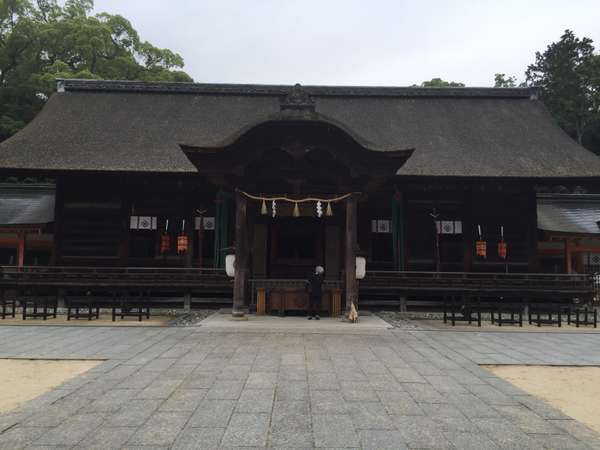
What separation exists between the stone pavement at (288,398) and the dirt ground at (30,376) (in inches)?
11.6

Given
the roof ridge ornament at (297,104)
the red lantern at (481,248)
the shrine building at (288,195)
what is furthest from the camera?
the red lantern at (481,248)

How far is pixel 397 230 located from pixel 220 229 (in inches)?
267

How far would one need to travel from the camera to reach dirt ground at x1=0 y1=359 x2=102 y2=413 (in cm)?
502

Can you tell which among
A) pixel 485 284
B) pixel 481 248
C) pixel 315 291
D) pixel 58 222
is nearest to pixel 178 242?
pixel 58 222

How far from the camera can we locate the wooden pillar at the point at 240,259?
36.4 feet

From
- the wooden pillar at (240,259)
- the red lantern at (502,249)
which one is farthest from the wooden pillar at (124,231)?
the red lantern at (502,249)

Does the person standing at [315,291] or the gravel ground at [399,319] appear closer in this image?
the gravel ground at [399,319]

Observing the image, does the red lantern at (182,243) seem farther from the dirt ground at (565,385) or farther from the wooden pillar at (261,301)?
the dirt ground at (565,385)

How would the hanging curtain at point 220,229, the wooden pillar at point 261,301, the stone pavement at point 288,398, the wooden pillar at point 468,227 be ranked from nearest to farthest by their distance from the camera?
1. the stone pavement at point 288,398
2. the wooden pillar at point 261,301
3. the hanging curtain at point 220,229
4. the wooden pillar at point 468,227

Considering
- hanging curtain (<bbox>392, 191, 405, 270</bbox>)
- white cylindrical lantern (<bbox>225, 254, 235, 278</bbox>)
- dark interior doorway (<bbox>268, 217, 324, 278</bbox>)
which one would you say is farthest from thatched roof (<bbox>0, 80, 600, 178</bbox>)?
white cylindrical lantern (<bbox>225, 254, 235, 278</bbox>)

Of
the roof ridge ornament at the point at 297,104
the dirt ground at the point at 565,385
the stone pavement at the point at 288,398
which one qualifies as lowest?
the dirt ground at the point at 565,385

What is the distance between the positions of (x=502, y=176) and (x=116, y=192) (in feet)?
48.6

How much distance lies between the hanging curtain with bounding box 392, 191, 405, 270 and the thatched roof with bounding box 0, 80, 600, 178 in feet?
4.68

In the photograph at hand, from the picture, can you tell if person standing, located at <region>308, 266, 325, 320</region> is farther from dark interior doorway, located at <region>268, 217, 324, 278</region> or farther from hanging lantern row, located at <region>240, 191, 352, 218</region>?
dark interior doorway, located at <region>268, 217, 324, 278</region>
